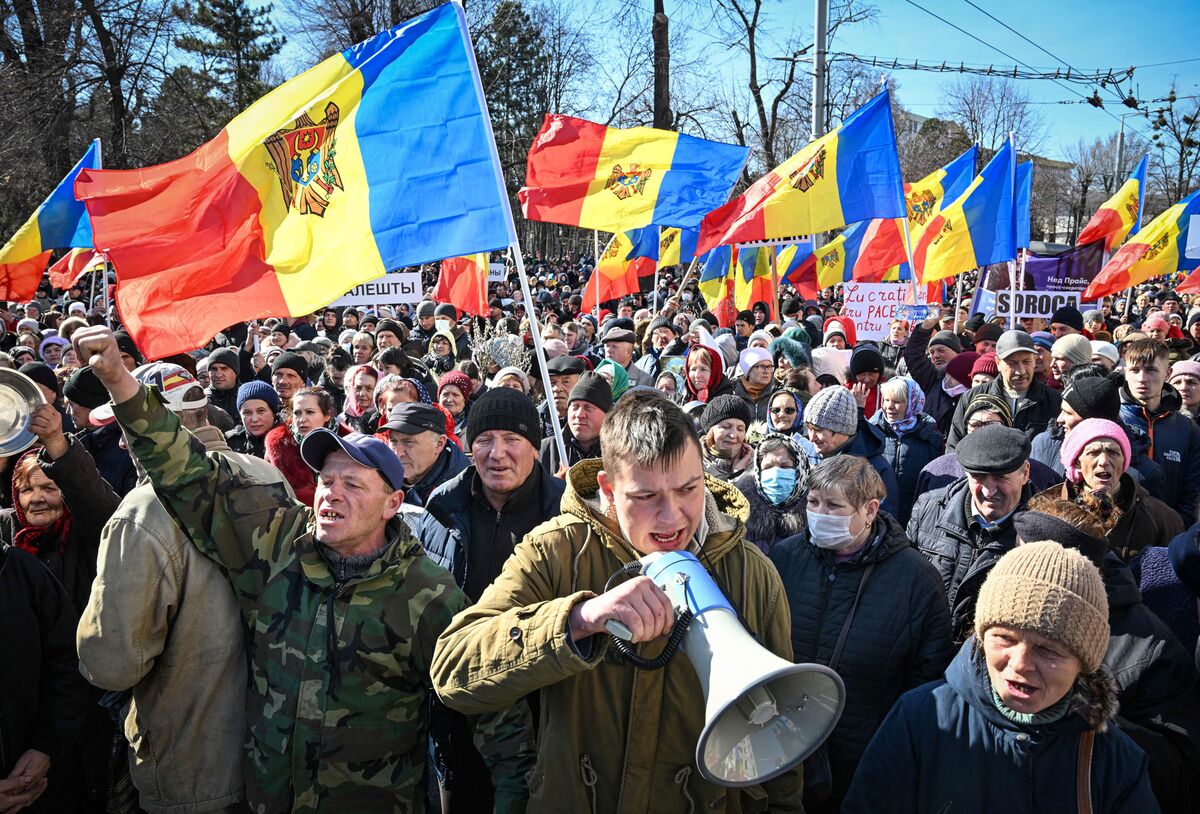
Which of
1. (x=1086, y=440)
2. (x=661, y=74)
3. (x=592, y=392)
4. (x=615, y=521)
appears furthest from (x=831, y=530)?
(x=661, y=74)

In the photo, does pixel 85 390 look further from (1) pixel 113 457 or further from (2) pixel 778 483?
(2) pixel 778 483

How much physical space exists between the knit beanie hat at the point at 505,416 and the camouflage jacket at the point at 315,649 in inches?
44.3

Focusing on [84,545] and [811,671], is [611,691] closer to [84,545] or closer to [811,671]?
[811,671]

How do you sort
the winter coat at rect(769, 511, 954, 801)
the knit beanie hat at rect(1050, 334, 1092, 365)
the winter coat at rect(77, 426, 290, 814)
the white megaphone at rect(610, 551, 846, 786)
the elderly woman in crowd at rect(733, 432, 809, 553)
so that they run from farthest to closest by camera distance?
the knit beanie hat at rect(1050, 334, 1092, 365)
the elderly woman in crowd at rect(733, 432, 809, 553)
the winter coat at rect(769, 511, 954, 801)
the winter coat at rect(77, 426, 290, 814)
the white megaphone at rect(610, 551, 846, 786)

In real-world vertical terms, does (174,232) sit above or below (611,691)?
above

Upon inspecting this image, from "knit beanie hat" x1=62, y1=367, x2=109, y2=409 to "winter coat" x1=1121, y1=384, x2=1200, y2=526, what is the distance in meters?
5.80

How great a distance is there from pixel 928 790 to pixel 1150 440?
3.89 m

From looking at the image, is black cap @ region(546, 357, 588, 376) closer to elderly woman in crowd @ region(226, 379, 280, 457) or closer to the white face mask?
elderly woman in crowd @ region(226, 379, 280, 457)

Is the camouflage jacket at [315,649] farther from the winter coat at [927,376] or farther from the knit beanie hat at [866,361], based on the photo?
the winter coat at [927,376]

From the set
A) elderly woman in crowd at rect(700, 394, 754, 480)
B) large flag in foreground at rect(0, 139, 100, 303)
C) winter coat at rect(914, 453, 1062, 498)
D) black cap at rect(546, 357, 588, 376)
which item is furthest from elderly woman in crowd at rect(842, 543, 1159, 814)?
large flag in foreground at rect(0, 139, 100, 303)

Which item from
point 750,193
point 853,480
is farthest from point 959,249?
point 853,480

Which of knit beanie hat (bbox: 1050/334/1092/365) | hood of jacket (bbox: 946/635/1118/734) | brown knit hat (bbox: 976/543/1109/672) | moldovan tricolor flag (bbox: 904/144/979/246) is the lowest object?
knit beanie hat (bbox: 1050/334/1092/365)

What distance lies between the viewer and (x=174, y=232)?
393 centimetres

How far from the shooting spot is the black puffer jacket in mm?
2609
